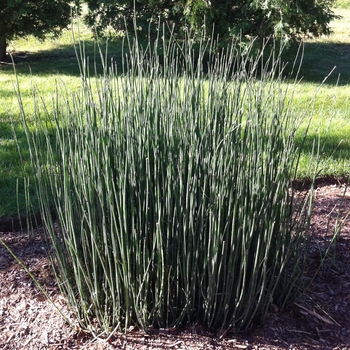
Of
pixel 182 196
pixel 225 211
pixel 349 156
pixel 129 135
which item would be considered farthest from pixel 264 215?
pixel 349 156

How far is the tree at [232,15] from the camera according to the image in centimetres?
629

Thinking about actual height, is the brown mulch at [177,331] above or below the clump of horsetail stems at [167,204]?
below

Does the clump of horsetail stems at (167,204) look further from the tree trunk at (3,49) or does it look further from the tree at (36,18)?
the tree trunk at (3,49)

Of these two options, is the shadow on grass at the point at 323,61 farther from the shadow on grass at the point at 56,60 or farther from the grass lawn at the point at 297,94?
the shadow on grass at the point at 56,60

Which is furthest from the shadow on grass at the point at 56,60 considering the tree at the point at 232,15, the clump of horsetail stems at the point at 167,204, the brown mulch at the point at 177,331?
the clump of horsetail stems at the point at 167,204

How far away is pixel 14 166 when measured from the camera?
353cm

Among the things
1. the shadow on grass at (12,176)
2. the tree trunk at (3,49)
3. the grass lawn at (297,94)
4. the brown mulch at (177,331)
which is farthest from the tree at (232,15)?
the brown mulch at (177,331)

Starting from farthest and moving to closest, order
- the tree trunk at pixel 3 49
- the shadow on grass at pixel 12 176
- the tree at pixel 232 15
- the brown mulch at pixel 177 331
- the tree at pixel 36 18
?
the tree trunk at pixel 3 49 → the tree at pixel 36 18 → the tree at pixel 232 15 → the shadow on grass at pixel 12 176 → the brown mulch at pixel 177 331

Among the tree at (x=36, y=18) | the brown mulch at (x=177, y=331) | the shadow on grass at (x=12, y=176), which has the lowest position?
the shadow on grass at (x=12, y=176)

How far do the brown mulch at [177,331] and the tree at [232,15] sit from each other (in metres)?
4.49

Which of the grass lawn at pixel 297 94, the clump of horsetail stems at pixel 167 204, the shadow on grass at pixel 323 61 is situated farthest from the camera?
the shadow on grass at pixel 323 61

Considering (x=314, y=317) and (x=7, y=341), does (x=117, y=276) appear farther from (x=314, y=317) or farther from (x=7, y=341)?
(x=314, y=317)

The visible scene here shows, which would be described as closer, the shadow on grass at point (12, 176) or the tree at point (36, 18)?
the shadow on grass at point (12, 176)

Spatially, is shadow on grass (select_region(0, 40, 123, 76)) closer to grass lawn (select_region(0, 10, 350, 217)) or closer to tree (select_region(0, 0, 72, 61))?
grass lawn (select_region(0, 10, 350, 217))
